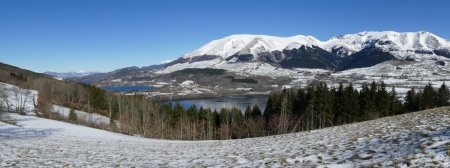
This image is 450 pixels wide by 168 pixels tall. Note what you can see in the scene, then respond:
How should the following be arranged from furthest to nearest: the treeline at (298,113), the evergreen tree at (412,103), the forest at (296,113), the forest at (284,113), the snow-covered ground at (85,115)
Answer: the snow-covered ground at (85,115) < the evergreen tree at (412,103) < the forest at (284,113) < the forest at (296,113) < the treeline at (298,113)

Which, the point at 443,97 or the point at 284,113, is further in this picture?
the point at 284,113

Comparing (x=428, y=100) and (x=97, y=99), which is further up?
(x=428, y=100)

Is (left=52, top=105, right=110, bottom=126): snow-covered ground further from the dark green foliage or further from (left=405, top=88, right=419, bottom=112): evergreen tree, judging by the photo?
(left=405, top=88, right=419, bottom=112): evergreen tree

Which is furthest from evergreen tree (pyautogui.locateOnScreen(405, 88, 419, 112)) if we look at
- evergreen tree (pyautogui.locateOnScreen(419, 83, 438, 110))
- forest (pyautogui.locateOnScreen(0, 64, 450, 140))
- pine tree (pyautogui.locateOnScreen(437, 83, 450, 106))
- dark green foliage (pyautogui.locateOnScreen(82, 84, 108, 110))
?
dark green foliage (pyautogui.locateOnScreen(82, 84, 108, 110))

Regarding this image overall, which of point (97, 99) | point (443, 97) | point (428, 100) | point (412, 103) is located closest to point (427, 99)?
point (428, 100)

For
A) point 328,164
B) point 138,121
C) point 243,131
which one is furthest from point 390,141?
point 138,121

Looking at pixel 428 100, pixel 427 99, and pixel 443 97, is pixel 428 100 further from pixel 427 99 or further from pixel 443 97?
pixel 443 97

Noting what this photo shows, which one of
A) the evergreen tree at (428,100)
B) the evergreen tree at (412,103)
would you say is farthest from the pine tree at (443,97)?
the evergreen tree at (412,103)

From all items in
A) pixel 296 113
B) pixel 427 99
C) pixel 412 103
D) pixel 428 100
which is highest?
pixel 427 99

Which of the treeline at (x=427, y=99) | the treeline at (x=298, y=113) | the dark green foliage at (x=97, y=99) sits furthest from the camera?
the dark green foliage at (x=97, y=99)

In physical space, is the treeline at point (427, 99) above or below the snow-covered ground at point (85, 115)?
above

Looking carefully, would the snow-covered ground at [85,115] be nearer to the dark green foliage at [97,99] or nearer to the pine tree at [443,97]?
the dark green foliage at [97,99]

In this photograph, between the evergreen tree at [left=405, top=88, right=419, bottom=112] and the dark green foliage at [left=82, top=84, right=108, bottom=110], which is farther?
the dark green foliage at [left=82, top=84, right=108, bottom=110]

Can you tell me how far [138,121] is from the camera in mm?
106375
